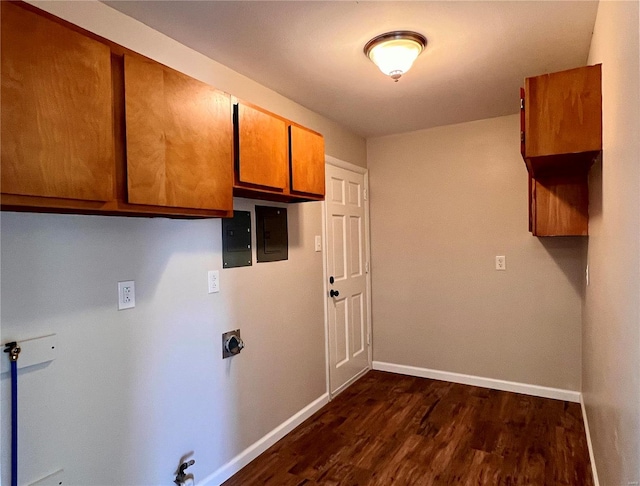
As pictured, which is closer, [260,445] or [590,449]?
[590,449]

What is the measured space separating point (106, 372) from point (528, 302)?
3.14 m

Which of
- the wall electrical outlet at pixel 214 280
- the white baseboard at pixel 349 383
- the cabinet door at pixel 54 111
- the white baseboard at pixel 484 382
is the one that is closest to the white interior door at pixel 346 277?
the white baseboard at pixel 349 383

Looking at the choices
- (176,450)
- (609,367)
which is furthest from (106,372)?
(609,367)

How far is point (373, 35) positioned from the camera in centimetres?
195

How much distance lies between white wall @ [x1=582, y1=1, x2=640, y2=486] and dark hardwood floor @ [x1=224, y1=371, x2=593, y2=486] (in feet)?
1.70

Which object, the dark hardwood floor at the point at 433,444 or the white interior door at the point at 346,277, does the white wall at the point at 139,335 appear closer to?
the dark hardwood floor at the point at 433,444

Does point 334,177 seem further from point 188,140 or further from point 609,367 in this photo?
point 609,367

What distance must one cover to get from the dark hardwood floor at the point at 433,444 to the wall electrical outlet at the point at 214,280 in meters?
1.12

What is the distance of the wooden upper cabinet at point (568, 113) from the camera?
1.66 m

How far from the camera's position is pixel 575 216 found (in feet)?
8.00

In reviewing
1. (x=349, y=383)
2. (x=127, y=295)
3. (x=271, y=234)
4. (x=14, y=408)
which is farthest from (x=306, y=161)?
(x=349, y=383)

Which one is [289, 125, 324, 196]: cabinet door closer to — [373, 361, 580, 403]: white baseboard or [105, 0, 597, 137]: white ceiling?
[105, 0, 597, 137]: white ceiling

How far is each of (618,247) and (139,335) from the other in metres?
1.99

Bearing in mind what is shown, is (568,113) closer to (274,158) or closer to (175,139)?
(274,158)
